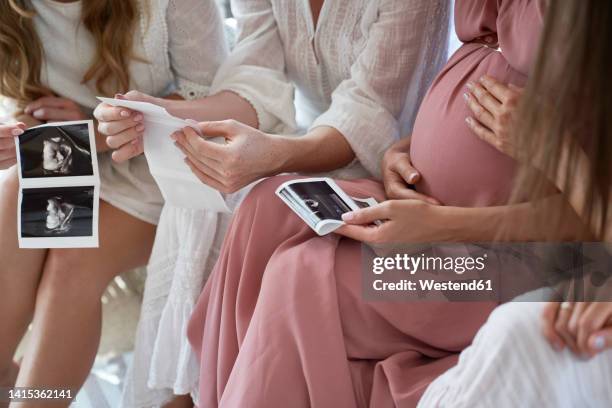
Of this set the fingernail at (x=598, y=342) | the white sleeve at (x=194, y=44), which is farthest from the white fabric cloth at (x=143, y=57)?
the fingernail at (x=598, y=342)

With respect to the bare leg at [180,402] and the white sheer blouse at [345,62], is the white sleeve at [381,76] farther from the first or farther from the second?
the bare leg at [180,402]

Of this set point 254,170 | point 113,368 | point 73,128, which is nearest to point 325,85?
point 254,170

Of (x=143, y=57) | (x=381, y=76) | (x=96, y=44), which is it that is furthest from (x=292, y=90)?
(x=96, y=44)

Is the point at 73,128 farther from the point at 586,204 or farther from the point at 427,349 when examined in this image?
the point at 586,204

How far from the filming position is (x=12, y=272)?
62.0 inches

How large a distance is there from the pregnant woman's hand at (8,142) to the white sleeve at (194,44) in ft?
1.23

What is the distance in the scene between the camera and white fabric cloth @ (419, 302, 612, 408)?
3.23 feet

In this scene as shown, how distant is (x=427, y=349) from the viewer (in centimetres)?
124

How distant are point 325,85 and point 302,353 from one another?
2.48ft

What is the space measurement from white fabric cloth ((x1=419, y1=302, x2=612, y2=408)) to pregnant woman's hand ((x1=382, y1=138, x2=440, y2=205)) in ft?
1.34

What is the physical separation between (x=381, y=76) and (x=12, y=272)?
858 mm

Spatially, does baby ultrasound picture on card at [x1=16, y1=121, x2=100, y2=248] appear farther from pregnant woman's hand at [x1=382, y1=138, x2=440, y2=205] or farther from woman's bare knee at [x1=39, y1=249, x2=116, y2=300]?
pregnant woman's hand at [x1=382, y1=138, x2=440, y2=205]

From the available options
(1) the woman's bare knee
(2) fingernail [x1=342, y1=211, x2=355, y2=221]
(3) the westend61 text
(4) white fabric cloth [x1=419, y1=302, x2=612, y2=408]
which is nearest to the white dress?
(1) the woman's bare knee

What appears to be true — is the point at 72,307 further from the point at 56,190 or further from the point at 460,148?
the point at 460,148
